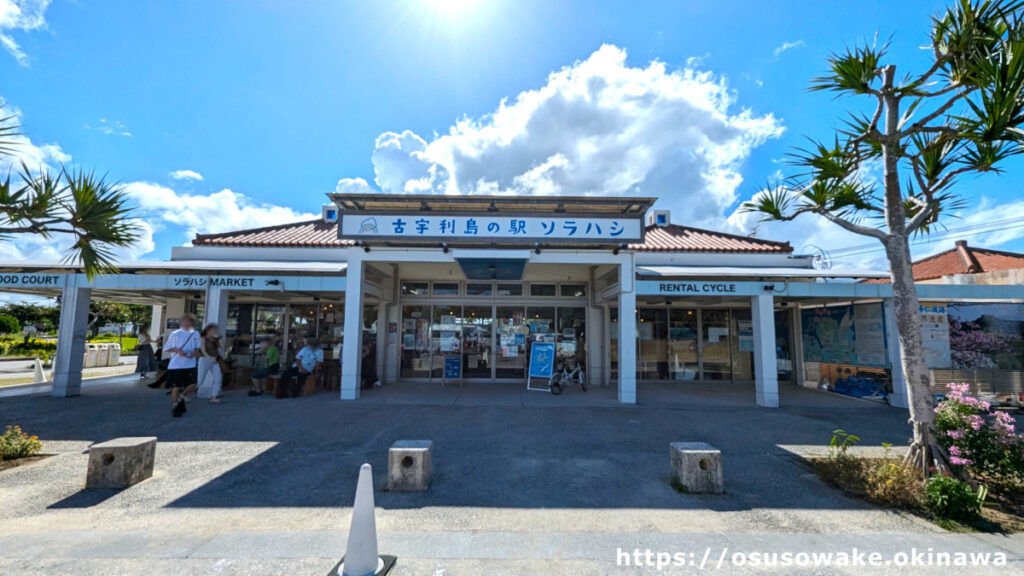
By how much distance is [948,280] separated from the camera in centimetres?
1584

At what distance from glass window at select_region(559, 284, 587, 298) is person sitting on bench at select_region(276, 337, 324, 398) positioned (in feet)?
22.8

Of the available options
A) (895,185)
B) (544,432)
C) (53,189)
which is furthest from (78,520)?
(895,185)

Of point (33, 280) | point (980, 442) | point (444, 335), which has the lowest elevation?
point (980, 442)

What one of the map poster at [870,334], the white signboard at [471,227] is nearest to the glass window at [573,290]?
the white signboard at [471,227]

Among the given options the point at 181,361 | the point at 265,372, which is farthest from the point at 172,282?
the point at 181,361

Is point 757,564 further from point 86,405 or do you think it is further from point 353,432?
point 86,405

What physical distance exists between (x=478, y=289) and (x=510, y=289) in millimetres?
972

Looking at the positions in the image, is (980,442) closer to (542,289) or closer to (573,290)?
(573,290)

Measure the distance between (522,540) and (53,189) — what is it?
→ 6581 mm

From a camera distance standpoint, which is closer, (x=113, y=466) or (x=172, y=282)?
(x=113, y=466)

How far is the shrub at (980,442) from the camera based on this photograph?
171 inches

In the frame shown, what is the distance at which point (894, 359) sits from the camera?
32.6ft

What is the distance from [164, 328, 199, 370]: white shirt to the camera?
25.0 feet

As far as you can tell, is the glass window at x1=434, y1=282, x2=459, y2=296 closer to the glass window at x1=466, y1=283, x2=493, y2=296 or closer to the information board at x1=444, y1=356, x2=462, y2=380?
the glass window at x1=466, y1=283, x2=493, y2=296
